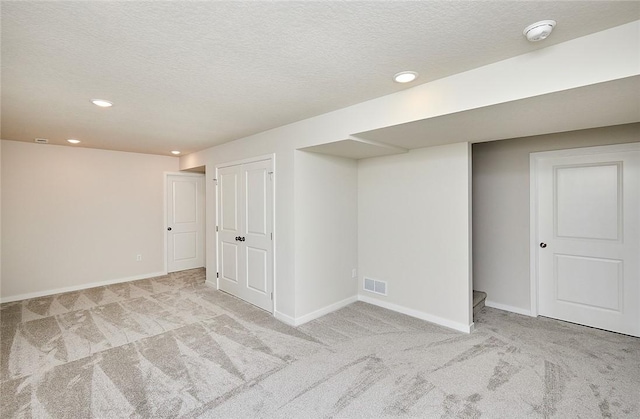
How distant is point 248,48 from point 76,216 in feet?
15.6

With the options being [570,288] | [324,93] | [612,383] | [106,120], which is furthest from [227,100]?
[570,288]

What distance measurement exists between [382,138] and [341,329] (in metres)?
2.11

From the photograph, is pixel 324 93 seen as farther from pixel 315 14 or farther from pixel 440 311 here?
pixel 440 311

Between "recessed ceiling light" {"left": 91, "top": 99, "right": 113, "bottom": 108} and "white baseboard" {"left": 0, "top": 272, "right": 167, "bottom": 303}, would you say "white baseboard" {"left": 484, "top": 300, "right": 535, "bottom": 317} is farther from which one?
"white baseboard" {"left": 0, "top": 272, "right": 167, "bottom": 303}

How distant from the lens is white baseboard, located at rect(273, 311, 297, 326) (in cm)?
349

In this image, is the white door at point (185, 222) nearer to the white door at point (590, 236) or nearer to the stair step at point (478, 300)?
the stair step at point (478, 300)

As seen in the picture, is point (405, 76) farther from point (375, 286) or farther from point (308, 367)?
point (375, 286)

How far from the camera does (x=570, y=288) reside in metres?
3.36

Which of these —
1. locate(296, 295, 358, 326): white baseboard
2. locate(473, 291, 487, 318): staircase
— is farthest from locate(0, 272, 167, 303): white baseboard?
locate(473, 291, 487, 318): staircase

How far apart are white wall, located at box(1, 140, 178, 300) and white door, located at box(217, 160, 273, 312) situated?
69.8 inches

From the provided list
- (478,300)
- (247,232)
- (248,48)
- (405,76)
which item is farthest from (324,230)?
(248,48)

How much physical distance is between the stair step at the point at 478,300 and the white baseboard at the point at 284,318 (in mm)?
2110

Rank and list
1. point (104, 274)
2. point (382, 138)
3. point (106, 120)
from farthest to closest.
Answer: point (104, 274) → point (106, 120) → point (382, 138)

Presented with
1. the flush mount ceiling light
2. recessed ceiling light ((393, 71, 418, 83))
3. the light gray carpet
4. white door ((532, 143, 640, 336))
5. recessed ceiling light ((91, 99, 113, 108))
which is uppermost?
recessed ceiling light ((91, 99, 113, 108))
